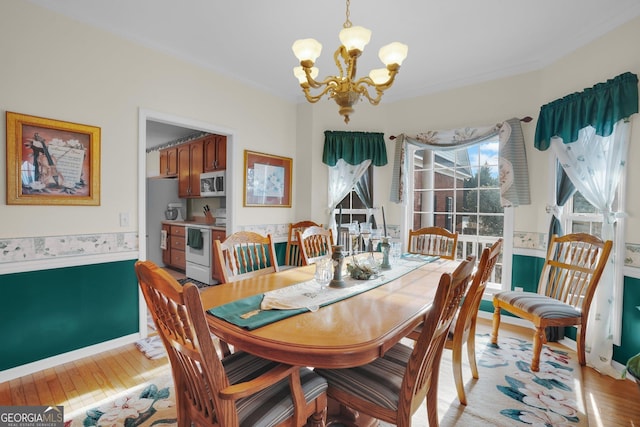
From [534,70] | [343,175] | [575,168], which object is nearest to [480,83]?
[534,70]

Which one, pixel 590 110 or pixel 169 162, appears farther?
pixel 169 162

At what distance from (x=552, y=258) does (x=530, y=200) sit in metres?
0.62

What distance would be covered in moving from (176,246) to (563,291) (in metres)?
5.28

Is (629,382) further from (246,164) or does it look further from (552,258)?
(246,164)

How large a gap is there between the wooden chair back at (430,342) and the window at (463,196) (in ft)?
7.69

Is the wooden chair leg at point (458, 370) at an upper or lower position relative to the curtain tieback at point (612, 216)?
lower

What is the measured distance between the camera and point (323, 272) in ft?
5.27

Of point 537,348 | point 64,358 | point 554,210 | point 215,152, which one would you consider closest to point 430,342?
point 537,348

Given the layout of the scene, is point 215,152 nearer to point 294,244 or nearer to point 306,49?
point 294,244

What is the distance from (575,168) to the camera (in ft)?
8.50

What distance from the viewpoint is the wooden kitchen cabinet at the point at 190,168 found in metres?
4.86

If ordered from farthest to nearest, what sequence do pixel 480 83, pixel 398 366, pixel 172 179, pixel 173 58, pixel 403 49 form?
pixel 172 179 → pixel 480 83 → pixel 173 58 → pixel 403 49 → pixel 398 366

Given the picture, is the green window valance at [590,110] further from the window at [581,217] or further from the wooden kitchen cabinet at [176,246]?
the wooden kitchen cabinet at [176,246]

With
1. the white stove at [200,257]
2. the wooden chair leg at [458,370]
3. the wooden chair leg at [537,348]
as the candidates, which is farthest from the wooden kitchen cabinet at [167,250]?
the wooden chair leg at [537,348]
